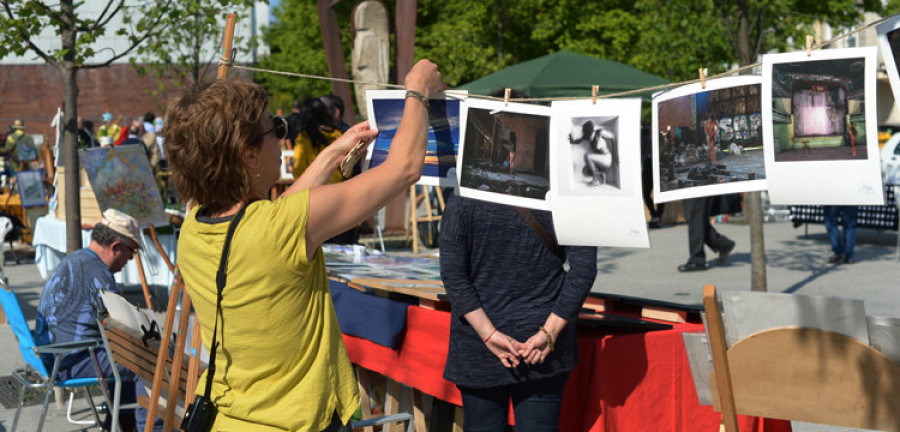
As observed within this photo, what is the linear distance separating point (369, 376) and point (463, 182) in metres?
2.13

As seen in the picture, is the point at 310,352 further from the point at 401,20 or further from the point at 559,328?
the point at 401,20

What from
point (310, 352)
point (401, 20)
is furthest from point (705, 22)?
point (310, 352)

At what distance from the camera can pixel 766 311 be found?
8.87ft

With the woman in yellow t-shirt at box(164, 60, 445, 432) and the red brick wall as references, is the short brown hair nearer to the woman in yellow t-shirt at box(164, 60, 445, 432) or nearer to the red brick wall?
the woman in yellow t-shirt at box(164, 60, 445, 432)

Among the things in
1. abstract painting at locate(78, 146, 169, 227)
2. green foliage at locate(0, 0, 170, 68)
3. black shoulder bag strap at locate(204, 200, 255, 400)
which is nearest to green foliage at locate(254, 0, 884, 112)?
Answer: abstract painting at locate(78, 146, 169, 227)

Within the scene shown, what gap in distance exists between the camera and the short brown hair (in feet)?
7.79

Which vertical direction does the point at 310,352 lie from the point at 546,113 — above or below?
below

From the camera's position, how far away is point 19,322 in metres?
5.31

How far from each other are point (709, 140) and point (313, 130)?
18.5ft

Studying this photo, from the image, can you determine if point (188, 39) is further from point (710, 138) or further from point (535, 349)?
point (710, 138)

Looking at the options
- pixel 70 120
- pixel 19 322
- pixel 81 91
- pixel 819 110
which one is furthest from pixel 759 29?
pixel 81 91

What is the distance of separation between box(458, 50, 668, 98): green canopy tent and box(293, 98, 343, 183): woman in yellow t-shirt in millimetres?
5470

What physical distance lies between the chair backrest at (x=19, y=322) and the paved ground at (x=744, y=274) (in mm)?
1580

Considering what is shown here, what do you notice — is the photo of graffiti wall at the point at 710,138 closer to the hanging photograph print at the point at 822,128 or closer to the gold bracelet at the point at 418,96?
the hanging photograph print at the point at 822,128
